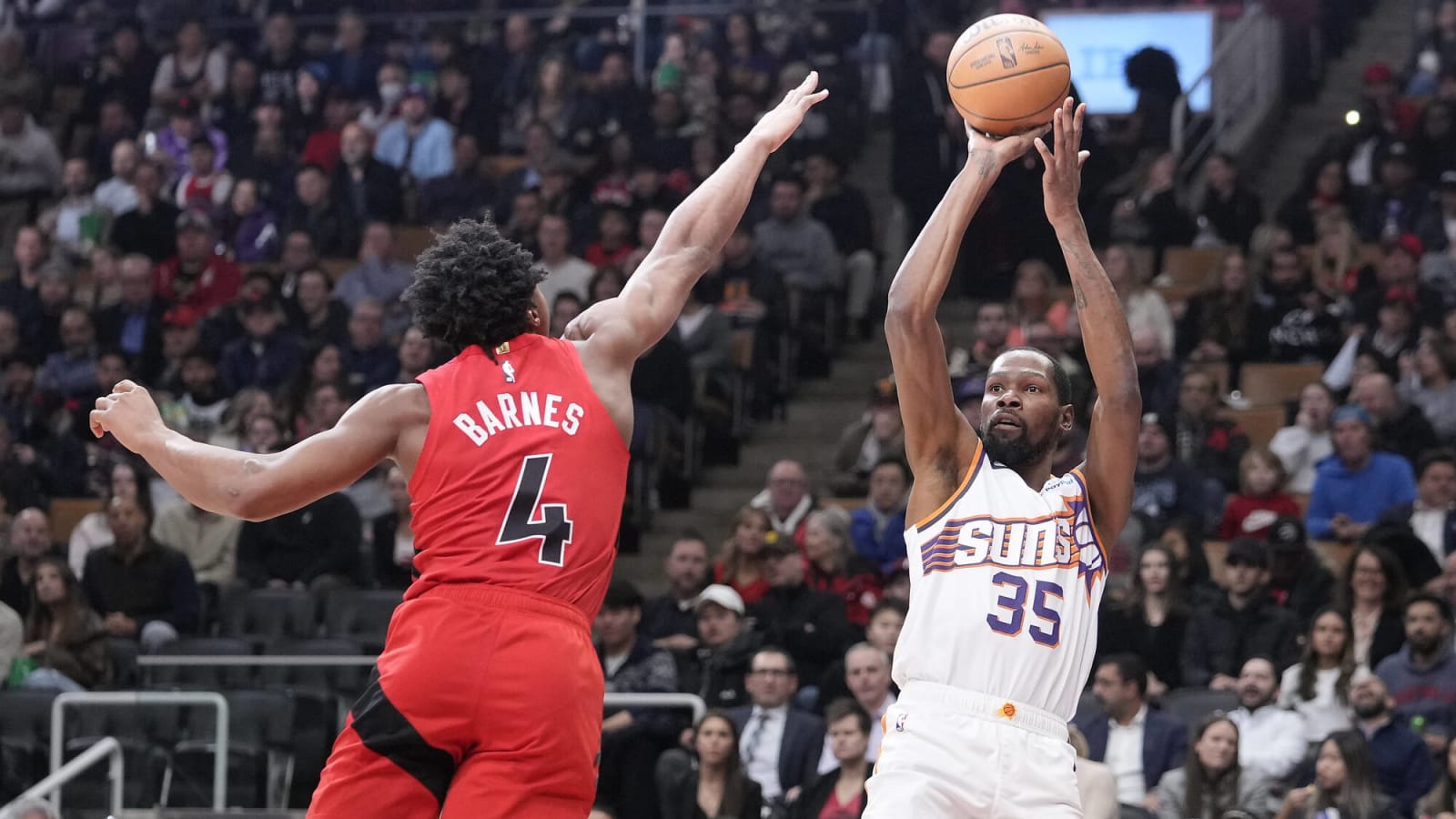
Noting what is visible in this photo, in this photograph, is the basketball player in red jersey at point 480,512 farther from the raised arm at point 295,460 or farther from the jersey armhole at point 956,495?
the jersey armhole at point 956,495

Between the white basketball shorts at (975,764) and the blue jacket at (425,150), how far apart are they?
13.8 metres

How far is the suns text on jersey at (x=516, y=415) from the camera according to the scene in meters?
5.24

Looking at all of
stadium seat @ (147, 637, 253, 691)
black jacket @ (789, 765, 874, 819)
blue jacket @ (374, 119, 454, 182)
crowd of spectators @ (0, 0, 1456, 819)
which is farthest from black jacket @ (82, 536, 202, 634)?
blue jacket @ (374, 119, 454, 182)

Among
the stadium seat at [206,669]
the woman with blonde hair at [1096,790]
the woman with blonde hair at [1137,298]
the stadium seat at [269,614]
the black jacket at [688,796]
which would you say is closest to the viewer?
the woman with blonde hair at [1096,790]

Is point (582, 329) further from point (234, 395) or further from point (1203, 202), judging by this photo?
point (1203, 202)

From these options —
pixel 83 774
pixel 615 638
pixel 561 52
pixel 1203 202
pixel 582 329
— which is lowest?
pixel 83 774

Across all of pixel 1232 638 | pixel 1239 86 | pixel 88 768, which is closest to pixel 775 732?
pixel 1232 638

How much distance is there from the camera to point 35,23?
2264 cm

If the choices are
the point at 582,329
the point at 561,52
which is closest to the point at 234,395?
the point at 561,52

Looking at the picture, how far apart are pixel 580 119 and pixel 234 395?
462 centimetres

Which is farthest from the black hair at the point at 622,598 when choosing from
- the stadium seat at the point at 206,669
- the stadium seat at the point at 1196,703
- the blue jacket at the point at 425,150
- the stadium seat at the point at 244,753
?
the blue jacket at the point at 425,150

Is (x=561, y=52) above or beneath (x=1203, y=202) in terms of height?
above

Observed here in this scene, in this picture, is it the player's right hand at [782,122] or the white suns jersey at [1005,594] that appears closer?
the white suns jersey at [1005,594]

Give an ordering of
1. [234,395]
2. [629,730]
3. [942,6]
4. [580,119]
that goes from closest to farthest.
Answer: [629,730] → [234,395] → [580,119] → [942,6]
